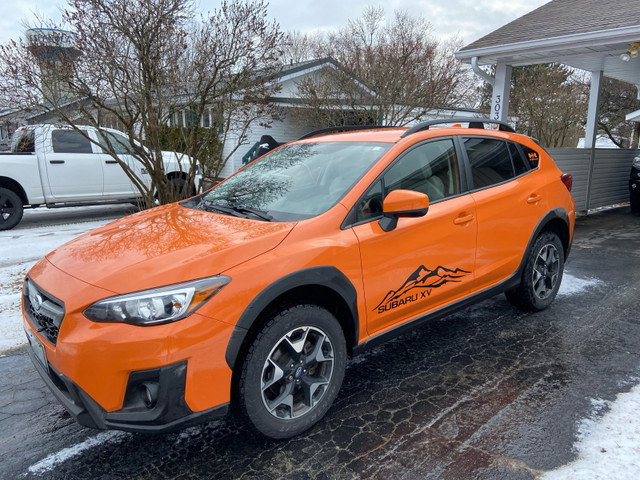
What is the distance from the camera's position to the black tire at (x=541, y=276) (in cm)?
414

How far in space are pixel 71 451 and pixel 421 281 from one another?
7.43ft

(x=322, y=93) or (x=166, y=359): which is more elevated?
(x=322, y=93)

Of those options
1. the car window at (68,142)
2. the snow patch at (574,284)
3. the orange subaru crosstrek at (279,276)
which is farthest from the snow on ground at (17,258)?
the snow patch at (574,284)

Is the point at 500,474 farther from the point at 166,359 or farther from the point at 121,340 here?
the point at 121,340

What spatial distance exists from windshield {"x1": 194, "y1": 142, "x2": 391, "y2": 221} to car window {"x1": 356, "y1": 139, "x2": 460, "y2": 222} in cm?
14

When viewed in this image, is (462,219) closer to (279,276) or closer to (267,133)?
(279,276)

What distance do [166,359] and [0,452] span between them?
4.38 feet

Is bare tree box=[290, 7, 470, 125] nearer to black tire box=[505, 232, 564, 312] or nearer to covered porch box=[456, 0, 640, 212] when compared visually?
covered porch box=[456, 0, 640, 212]

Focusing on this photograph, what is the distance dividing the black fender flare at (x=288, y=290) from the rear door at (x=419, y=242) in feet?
0.45

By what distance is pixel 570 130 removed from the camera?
2070cm

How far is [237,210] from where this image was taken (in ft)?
10.00

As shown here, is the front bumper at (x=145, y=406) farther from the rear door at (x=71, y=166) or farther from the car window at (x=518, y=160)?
the rear door at (x=71, y=166)

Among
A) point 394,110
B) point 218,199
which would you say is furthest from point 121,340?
point 394,110

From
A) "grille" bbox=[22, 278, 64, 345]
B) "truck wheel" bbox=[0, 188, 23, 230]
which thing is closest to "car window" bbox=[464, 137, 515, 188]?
"grille" bbox=[22, 278, 64, 345]
